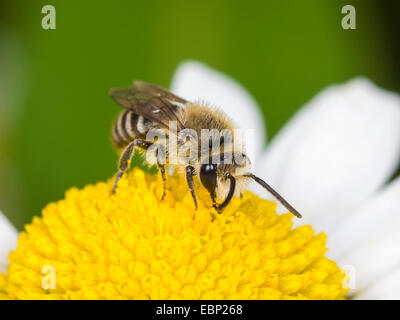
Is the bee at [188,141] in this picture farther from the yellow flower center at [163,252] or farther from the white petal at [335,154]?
the white petal at [335,154]

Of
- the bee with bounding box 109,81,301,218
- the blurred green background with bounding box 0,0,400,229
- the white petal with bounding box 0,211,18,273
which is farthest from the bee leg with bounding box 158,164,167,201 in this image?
the blurred green background with bounding box 0,0,400,229

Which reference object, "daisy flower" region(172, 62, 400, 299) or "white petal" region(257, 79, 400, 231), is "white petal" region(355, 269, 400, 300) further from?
"white petal" region(257, 79, 400, 231)

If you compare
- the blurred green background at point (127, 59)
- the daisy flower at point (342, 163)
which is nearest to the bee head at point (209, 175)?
the daisy flower at point (342, 163)

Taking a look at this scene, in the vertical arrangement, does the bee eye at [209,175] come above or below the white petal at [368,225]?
above

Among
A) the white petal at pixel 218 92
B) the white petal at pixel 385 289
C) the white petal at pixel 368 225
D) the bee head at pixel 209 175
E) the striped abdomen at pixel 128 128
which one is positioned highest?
the white petal at pixel 218 92

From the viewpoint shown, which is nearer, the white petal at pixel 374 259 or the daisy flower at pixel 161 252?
the daisy flower at pixel 161 252
